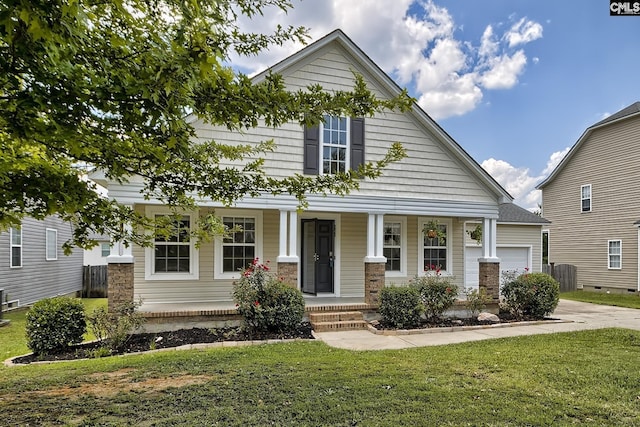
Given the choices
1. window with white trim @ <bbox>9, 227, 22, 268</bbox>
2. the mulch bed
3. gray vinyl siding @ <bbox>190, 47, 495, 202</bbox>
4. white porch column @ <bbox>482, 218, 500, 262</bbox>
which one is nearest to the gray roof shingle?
white porch column @ <bbox>482, 218, 500, 262</bbox>

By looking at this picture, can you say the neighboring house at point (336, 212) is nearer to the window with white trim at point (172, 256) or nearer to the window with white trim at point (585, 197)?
the window with white trim at point (172, 256)

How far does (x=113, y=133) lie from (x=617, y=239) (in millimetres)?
20961

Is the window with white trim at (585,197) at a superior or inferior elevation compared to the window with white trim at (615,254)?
superior

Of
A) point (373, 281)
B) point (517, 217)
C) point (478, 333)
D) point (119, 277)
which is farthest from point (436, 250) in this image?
point (119, 277)

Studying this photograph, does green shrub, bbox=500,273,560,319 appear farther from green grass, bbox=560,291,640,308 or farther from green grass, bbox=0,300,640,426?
green grass, bbox=560,291,640,308

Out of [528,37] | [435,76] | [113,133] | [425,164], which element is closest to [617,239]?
[528,37]

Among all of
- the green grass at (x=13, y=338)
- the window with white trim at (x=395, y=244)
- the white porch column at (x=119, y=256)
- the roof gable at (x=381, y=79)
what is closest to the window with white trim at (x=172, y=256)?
the white porch column at (x=119, y=256)

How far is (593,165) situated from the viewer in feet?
62.3

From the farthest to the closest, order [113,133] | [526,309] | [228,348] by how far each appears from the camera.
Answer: [526,309] < [228,348] < [113,133]

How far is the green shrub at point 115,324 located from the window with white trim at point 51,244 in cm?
984

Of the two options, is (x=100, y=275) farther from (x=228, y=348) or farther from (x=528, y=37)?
(x=528, y=37)

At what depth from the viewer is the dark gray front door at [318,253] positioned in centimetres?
1118

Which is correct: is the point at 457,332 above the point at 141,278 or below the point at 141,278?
below

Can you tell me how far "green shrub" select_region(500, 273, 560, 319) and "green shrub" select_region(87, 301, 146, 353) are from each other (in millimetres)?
8947
